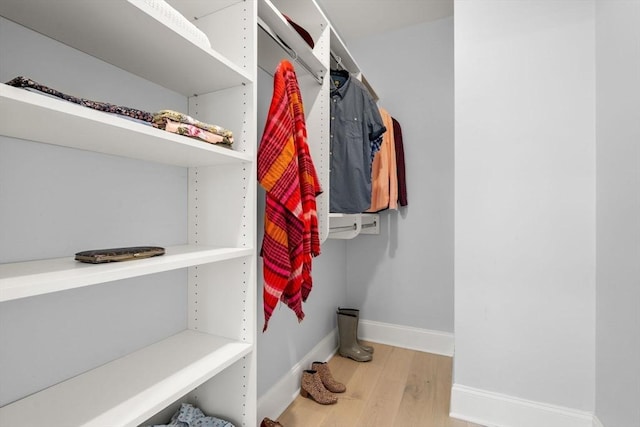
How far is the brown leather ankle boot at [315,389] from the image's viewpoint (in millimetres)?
1702

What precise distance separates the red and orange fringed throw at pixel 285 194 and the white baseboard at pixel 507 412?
1156mm

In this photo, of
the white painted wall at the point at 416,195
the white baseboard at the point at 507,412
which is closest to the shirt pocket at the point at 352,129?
the white painted wall at the point at 416,195

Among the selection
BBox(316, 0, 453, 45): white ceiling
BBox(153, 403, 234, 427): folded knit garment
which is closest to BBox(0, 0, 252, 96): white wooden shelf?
BBox(153, 403, 234, 427): folded knit garment

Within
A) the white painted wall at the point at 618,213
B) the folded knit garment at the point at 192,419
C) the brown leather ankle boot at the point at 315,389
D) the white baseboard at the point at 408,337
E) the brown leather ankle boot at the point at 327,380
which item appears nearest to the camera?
the folded knit garment at the point at 192,419

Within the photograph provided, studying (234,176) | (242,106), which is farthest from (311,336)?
(242,106)

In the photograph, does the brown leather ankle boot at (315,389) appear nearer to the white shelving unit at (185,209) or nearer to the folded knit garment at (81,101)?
the white shelving unit at (185,209)

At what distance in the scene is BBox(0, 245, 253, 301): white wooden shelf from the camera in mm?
496

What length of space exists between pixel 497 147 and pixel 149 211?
163 centimetres

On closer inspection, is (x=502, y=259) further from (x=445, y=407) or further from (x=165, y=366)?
(x=165, y=366)

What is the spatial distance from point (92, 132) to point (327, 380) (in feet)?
5.75

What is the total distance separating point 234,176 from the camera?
1025 mm

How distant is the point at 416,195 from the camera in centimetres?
249

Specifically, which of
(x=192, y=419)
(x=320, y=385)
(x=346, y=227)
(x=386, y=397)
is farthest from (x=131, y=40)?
(x=386, y=397)

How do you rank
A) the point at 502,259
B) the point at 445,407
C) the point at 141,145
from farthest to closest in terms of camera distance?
the point at 445,407
the point at 502,259
the point at 141,145
